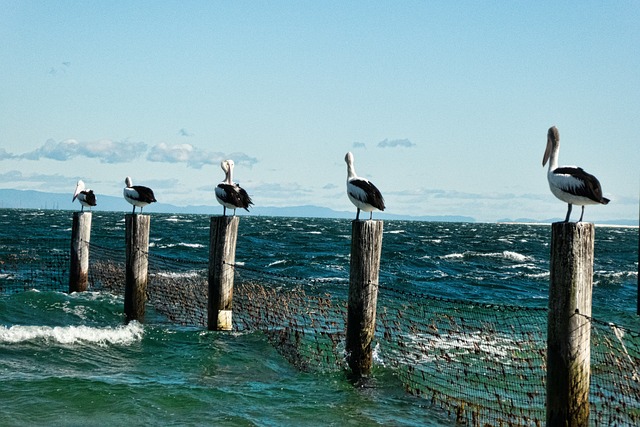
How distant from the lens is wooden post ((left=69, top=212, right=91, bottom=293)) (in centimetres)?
1723

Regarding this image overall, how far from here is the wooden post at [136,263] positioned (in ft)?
46.5

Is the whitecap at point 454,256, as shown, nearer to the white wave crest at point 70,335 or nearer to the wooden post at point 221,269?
the white wave crest at point 70,335

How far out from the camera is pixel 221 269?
12945 millimetres

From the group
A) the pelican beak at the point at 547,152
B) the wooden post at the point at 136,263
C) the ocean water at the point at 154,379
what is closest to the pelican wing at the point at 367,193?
the ocean water at the point at 154,379

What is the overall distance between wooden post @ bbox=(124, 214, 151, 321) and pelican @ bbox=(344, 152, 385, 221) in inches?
176

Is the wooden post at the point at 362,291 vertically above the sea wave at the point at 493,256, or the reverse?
the wooden post at the point at 362,291

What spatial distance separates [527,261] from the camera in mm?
44812

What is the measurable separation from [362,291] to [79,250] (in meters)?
9.18

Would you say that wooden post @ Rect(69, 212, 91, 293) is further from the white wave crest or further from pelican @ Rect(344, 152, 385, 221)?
pelican @ Rect(344, 152, 385, 221)

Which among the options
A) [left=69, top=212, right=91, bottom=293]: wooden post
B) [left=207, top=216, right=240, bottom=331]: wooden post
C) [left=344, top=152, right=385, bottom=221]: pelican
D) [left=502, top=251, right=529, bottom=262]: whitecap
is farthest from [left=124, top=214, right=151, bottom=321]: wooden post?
[left=502, top=251, right=529, bottom=262]: whitecap

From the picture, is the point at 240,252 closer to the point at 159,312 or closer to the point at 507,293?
the point at 507,293

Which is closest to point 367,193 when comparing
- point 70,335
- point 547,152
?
point 547,152

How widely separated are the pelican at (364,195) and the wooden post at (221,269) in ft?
7.27

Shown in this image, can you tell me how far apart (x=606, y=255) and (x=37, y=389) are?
165ft
